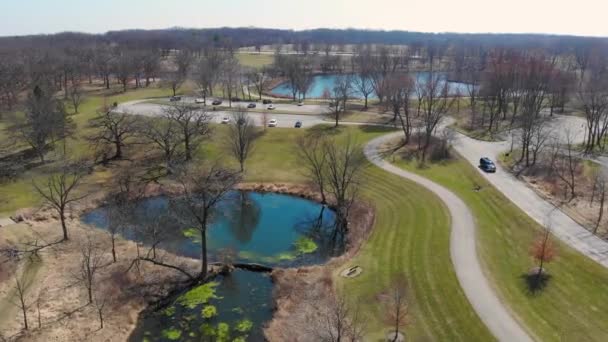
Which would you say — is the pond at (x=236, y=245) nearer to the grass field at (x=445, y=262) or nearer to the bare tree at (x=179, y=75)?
the grass field at (x=445, y=262)

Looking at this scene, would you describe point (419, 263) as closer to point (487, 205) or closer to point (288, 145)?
point (487, 205)

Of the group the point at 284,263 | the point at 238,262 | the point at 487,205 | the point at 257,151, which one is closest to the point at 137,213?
the point at 238,262

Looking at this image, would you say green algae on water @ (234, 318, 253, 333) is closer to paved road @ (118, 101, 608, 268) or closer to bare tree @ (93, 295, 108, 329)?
bare tree @ (93, 295, 108, 329)

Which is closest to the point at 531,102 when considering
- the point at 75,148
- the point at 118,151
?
the point at 118,151

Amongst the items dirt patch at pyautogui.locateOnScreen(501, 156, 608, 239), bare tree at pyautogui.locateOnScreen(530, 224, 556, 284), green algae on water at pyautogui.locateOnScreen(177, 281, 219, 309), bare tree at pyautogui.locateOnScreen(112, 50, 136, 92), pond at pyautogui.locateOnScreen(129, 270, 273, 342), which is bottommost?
pond at pyautogui.locateOnScreen(129, 270, 273, 342)

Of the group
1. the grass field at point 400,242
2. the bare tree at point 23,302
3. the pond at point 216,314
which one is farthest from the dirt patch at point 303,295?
the bare tree at point 23,302

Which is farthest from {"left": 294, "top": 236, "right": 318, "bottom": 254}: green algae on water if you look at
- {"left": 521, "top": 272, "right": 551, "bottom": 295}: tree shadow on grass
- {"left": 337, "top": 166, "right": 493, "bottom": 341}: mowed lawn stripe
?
{"left": 521, "top": 272, "right": 551, "bottom": 295}: tree shadow on grass
